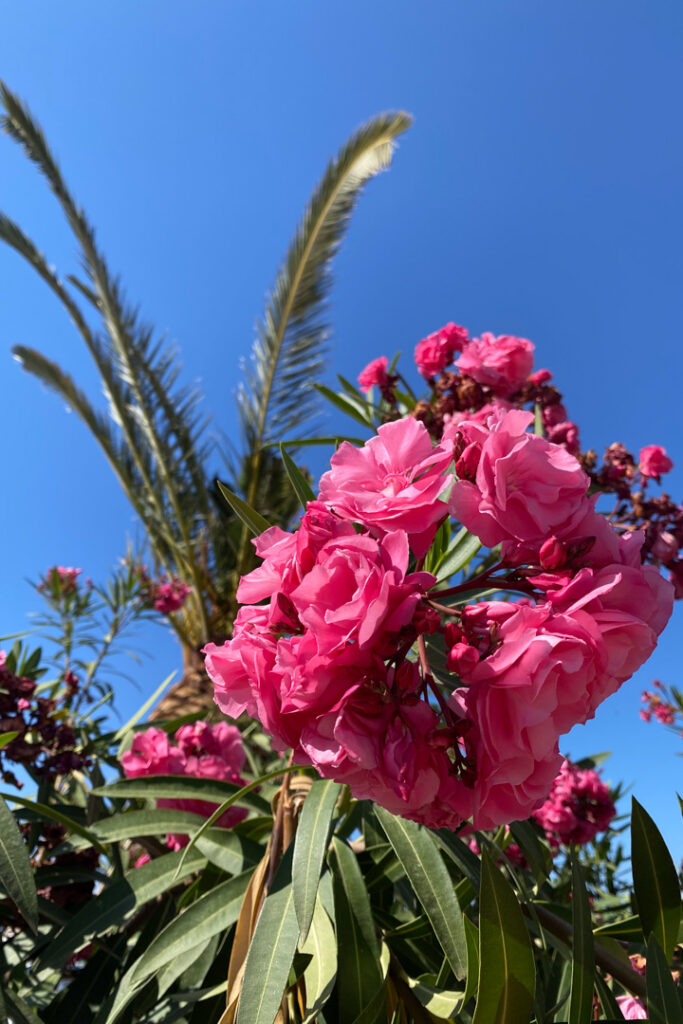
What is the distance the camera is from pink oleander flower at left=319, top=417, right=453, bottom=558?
67 cm

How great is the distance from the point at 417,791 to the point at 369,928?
0.55m

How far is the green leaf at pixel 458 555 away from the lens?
1.00 metres

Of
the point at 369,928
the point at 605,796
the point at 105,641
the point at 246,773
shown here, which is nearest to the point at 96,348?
the point at 105,641

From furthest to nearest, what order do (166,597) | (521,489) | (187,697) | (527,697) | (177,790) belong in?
(166,597) → (187,697) → (177,790) → (521,489) → (527,697)

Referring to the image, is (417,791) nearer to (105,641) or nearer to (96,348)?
(105,641)

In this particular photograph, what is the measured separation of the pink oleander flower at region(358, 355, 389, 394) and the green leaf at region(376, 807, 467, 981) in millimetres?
1508

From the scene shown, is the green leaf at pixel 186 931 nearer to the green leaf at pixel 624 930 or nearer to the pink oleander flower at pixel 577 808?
the green leaf at pixel 624 930

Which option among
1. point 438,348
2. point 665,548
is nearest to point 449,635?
point 665,548

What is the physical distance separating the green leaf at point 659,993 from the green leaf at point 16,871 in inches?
29.2

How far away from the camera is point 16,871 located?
2.85ft

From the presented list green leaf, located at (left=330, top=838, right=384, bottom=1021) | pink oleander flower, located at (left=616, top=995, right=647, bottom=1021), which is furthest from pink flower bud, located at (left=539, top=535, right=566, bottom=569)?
pink oleander flower, located at (left=616, top=995, right=647, bottom=1021)

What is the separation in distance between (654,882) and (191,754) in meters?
1.13

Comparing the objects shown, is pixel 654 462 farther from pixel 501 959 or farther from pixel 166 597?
pixel 166 597

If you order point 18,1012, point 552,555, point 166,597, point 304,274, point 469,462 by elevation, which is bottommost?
point 18,1012
